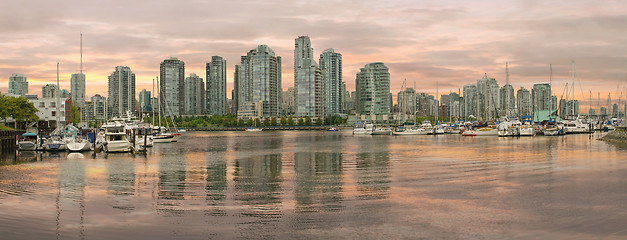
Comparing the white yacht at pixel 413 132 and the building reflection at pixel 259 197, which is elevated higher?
the white yacht at pixel 413 132

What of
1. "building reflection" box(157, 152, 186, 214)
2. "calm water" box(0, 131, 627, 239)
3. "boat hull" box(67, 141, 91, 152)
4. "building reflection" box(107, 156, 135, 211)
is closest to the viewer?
"calm water" box(0, 131, 627, 239)

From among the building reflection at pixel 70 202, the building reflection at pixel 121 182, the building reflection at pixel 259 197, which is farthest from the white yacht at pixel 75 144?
the building reflection at pixel 259 197

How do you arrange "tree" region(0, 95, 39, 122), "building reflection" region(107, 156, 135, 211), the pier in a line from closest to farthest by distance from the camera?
"building reflection" region(107, 156, 135, 211) → the pier → "tree" region(0, 95, 39, 122)

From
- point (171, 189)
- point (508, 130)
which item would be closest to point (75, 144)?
point (171, 189)

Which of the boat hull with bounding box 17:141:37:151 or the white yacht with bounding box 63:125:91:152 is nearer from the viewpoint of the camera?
the white yacht with bounding box 63:125:91:152

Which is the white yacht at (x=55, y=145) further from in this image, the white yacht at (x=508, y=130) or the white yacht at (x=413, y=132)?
the white yacht at (x=413, y=132)

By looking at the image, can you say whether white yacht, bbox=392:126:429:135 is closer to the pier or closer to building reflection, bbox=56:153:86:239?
the pier

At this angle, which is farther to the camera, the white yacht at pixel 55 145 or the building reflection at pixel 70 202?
the white yacht at pixel 55 145

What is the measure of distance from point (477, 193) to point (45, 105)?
117 m

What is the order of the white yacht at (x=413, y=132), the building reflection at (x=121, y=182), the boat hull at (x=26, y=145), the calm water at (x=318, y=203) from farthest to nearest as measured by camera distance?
the white yacht at (x=413, y=132) < the boat hull at (x=26, y=145) < the building reflection at (x=121, y=182) < the calm water at (x=318, y=203)

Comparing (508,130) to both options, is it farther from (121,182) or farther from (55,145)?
(121,182)

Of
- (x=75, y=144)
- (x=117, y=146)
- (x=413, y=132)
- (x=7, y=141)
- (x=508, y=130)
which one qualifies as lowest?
(x=413, y=132)

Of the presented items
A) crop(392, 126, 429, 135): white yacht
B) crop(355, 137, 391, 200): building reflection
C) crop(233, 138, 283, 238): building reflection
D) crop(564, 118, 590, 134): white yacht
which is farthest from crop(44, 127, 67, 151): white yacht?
crop(564, 118, 590, 134): white yacht

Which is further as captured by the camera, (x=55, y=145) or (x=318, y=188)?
(x=55, y=145)
